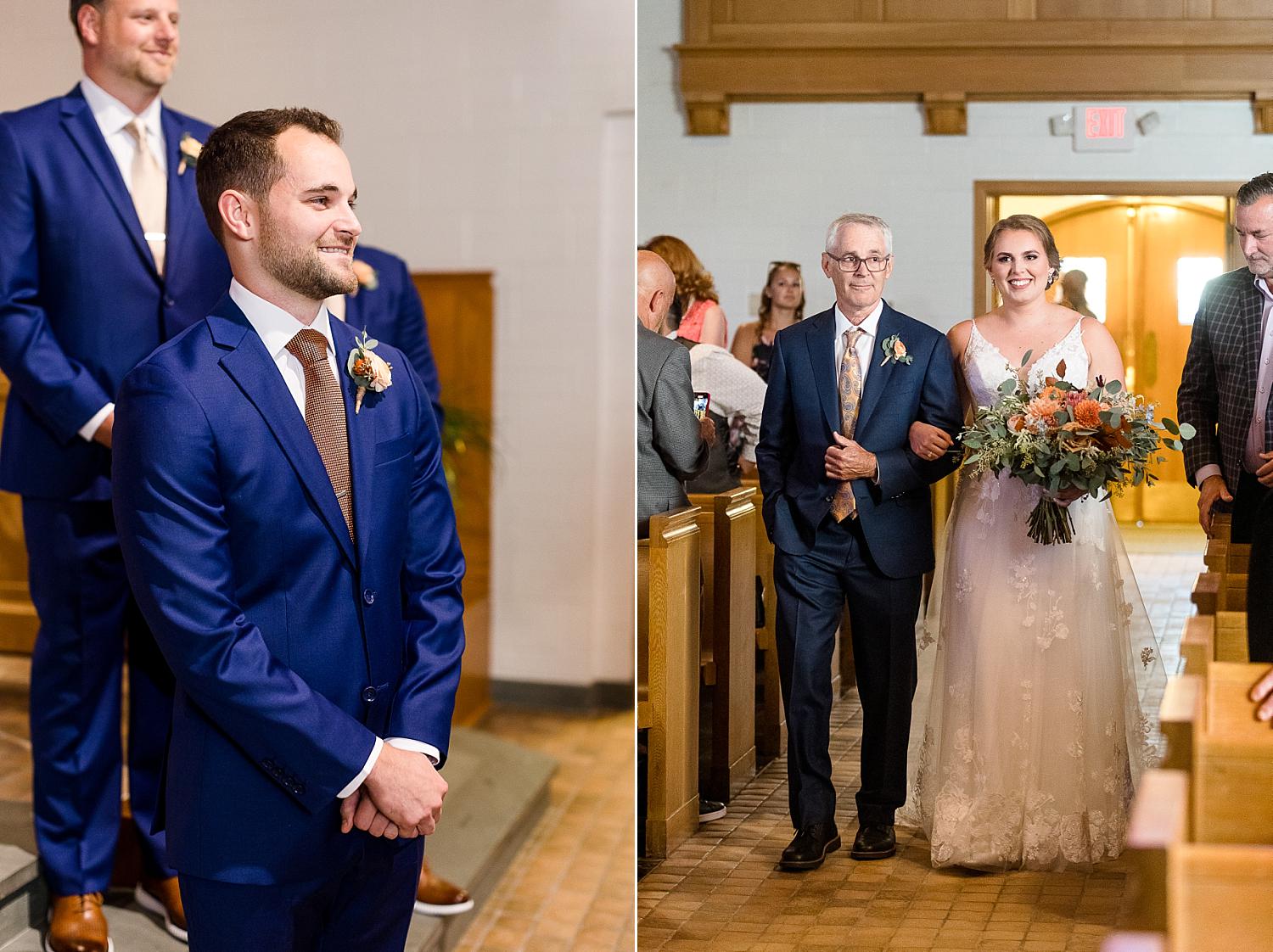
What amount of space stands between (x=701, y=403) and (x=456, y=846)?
2003mm

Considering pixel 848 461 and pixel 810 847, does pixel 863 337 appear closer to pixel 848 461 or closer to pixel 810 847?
pixel 848 461

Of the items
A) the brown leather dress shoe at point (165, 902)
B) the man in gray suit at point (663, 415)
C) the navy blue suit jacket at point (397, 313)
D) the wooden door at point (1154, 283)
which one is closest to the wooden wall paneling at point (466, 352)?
the navy blue suit jacket at point (397, 313)

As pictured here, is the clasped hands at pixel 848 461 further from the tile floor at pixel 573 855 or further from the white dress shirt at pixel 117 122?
the white dress shirt at pixel 117 122

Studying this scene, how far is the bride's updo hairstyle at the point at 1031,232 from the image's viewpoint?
195 cm

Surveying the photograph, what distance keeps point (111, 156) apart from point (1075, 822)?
2.09m

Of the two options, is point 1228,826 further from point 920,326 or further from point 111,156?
point 111,156

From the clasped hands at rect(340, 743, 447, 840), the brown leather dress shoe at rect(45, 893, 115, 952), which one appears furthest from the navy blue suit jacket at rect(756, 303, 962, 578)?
the brown leather dress shoe at rect(45, 893, 115, 952)

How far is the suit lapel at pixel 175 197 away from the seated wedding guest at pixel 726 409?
1036mm

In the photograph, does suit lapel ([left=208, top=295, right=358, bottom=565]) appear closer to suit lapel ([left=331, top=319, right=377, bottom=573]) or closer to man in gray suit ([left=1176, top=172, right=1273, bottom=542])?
suit lapel ([left=331, top=319, right=377, bottom=573])

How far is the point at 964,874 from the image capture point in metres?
2.09

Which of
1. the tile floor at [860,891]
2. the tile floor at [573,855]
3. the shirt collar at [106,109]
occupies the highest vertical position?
the shirt collar at [106,109]

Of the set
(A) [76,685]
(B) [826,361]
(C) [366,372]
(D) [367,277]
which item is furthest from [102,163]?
(B) [826,361]

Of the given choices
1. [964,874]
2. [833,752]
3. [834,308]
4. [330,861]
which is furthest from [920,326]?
[330,861]

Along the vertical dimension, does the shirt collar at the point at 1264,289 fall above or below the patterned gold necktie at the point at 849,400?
above
